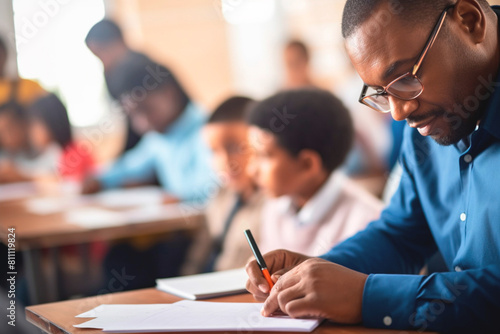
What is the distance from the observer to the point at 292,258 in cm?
123

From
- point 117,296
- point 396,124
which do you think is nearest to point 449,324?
point 117,296

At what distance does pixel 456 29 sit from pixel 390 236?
505 millimetres

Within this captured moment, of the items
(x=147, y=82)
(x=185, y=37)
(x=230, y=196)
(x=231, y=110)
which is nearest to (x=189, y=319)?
(x=230, y=196)

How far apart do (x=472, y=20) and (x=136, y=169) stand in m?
3.18

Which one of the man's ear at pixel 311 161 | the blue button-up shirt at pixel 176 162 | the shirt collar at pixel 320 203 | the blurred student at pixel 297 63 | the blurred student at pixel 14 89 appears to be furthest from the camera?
the blurred student at pixel 297 63

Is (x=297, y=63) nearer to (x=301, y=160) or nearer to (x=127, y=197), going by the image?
(x=127, y=197)

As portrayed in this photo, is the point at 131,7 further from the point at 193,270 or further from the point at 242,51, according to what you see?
the point at 193,270

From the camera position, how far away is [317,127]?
2.05m

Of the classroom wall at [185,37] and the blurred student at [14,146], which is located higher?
the classroom wall at [185,37]

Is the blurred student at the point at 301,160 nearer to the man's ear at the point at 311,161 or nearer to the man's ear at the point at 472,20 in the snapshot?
the man's ear at the point at 311,161

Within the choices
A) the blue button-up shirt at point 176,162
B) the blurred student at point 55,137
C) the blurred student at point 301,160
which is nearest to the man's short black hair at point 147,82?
the blue button-up shirt at point 176,162

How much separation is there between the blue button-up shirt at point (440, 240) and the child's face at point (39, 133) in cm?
394

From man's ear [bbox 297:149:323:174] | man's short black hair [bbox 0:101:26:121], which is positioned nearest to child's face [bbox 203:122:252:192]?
man's ear [bbox 297:149:323:174]

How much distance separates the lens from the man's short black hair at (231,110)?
271 centimetres
